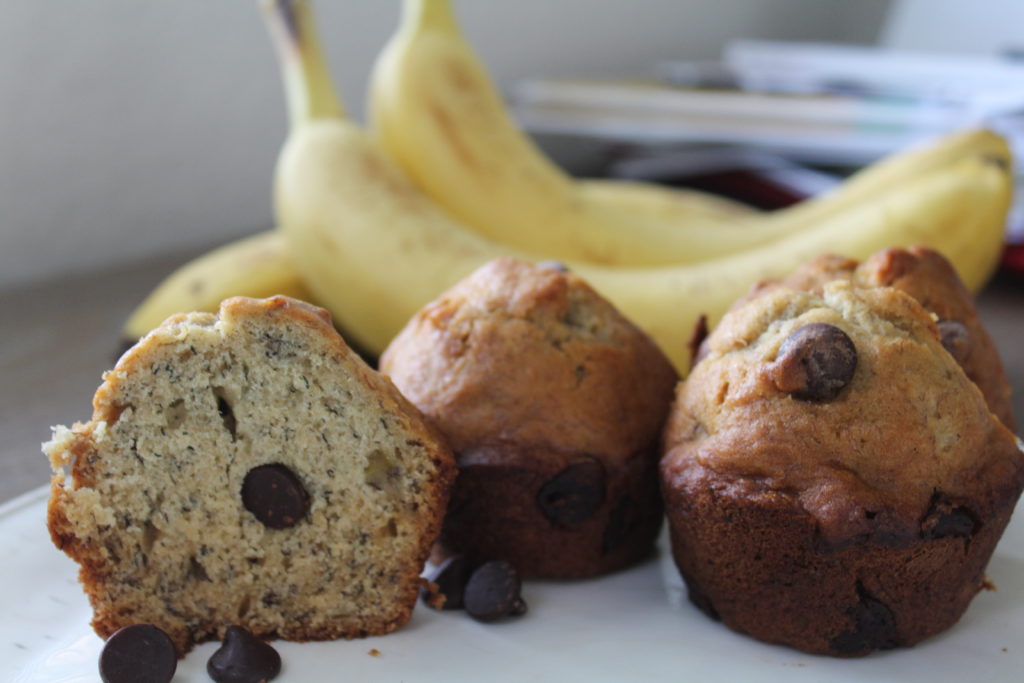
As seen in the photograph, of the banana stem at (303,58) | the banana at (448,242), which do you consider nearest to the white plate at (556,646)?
the banana at (448,242)

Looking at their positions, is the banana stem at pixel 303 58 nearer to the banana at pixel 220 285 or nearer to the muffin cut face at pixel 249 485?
the banana at pixel 220 285

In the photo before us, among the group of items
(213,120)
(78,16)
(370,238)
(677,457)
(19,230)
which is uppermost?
(78,16)

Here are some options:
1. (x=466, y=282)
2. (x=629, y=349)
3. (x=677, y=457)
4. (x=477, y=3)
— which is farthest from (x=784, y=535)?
(x=477, y=3)

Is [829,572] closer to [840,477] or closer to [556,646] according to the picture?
[840,477]

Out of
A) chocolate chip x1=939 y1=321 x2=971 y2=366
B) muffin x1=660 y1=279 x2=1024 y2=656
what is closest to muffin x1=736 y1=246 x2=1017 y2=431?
chocolate chip x1=939 y1=321 x2=971 y2=366

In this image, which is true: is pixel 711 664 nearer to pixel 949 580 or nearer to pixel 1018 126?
pixel 949 580

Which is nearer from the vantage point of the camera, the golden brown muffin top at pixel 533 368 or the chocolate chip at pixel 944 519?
the chocolate chip at pixel 944 519
